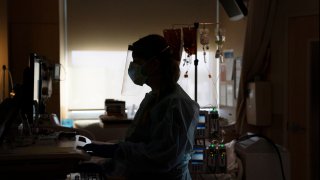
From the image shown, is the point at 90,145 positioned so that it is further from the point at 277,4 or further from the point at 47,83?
the point at 277,4

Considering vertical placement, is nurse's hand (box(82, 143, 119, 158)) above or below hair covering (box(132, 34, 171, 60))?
below

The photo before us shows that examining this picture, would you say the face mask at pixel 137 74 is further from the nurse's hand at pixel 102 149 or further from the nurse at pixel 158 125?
the nurse's hand at pixel 102 149

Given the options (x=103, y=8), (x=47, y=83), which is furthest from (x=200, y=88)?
(x=47, y=83)

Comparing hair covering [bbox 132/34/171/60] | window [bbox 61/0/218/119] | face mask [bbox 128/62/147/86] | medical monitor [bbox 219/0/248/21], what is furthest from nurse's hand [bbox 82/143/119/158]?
window [bbox 61/0/218/119]

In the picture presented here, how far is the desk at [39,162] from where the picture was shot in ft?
5.74

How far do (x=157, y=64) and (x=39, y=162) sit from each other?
2.25ft

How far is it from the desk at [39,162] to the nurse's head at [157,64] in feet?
1.52

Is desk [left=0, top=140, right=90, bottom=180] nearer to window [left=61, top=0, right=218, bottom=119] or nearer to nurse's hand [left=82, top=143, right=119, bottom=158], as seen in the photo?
nurse's hand [left=82, top=143, right=119, bottom=158]

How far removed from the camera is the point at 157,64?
5.74ft

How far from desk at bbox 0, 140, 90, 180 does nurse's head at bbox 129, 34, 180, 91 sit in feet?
1.52

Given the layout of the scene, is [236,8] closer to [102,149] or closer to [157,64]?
[157,64]

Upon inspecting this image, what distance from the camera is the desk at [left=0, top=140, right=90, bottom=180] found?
1.75m

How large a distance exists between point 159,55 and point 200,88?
302 centimetres

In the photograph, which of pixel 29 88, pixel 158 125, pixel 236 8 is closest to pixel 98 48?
pixel 236 8
